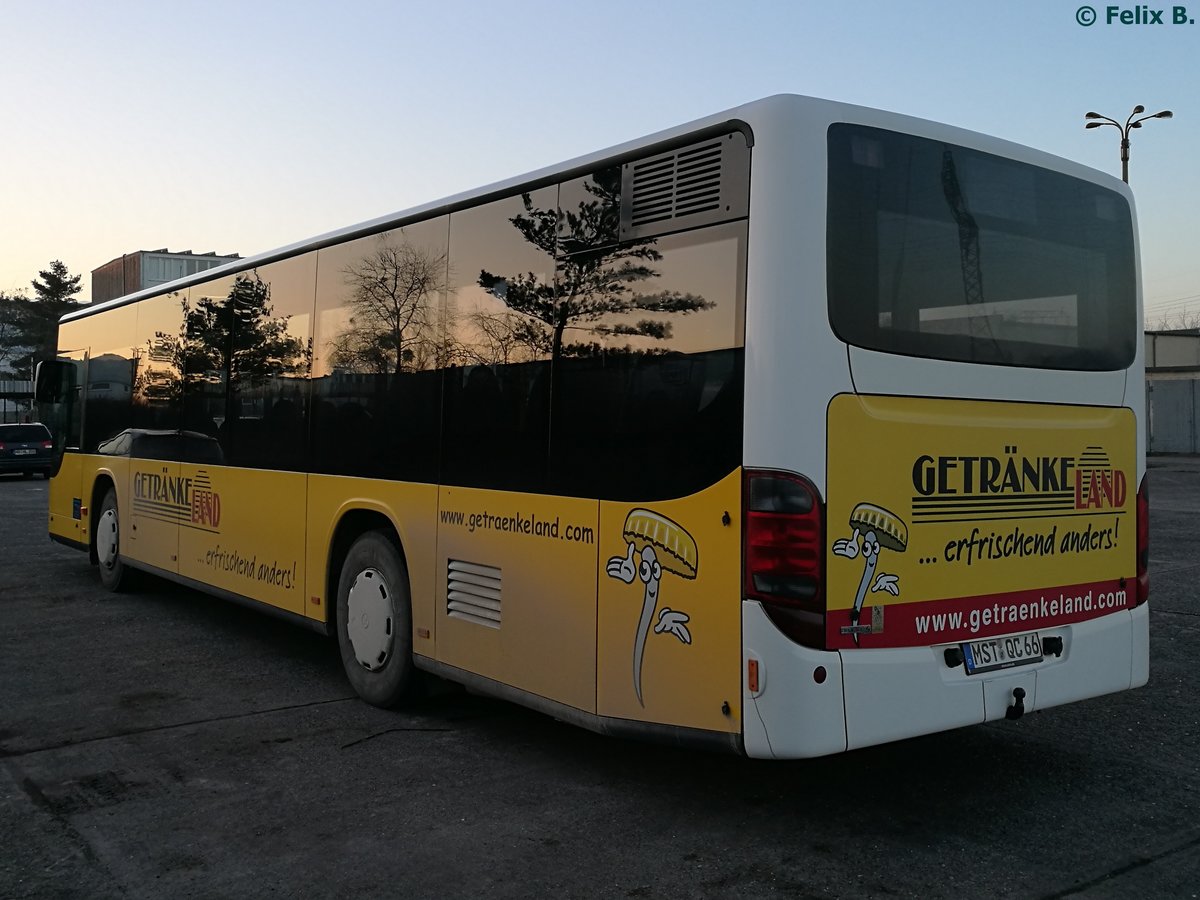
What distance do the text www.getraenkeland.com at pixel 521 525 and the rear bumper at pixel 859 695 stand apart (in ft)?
3.36

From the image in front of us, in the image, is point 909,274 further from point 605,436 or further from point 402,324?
point 402,324

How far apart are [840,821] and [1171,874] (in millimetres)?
1217

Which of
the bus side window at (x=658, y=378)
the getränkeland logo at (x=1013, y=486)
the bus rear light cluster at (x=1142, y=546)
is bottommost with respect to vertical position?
the bus rear light cluster at (x=1142, y=546)

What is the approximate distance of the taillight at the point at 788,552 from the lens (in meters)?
4.12

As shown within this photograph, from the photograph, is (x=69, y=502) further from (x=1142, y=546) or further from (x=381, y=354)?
(x=1142, y=546)

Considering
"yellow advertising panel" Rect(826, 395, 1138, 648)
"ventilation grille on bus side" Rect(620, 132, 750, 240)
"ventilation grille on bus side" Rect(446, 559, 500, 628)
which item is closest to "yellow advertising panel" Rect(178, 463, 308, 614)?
Answer: "ventilation grille on bus side" Rect(446, 559, 500, 628)

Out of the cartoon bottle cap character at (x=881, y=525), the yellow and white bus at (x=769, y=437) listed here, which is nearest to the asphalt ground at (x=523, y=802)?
the yellow and white bus at (x=769, y=437)

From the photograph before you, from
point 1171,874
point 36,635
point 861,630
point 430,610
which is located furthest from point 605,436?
point 36,635

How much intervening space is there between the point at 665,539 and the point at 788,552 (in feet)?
1.88

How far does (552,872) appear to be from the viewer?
13.3ft

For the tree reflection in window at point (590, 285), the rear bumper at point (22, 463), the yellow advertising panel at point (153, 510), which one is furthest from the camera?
the rear bumper at point (22, 463)

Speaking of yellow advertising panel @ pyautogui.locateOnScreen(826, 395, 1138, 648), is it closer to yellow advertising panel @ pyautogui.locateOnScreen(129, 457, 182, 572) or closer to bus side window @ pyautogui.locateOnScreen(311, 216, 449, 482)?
bus side window @ pyautogui.locateOnScreen(311, 216, 449, 482)

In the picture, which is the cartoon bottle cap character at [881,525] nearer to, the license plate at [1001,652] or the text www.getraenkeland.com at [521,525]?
the license plate at [1001,652]

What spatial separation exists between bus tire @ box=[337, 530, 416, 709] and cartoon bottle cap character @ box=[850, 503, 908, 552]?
9.46ft
